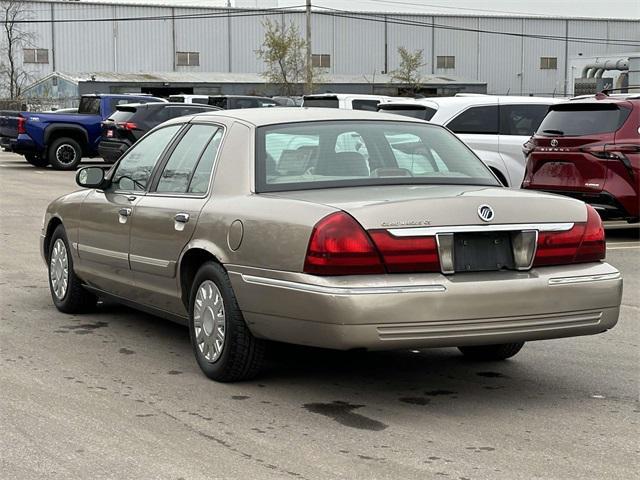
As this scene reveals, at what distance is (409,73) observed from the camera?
62.4 m

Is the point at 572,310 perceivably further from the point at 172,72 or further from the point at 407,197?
the point at 172,72

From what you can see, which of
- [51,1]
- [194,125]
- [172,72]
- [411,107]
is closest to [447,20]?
[172,72]

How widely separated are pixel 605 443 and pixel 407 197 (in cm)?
156

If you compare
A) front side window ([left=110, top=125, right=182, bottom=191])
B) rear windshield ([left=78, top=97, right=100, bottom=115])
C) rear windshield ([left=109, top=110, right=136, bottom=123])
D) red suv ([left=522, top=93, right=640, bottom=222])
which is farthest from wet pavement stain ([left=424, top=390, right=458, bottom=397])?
rear windshield ([left=78, top=97, right=100, bottom=115])

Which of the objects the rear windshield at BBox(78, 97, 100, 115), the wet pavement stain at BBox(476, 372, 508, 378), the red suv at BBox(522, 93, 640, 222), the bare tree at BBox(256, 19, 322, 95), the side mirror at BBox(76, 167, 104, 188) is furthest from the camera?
the bare tree at BBox(256, 19, 322, 95)

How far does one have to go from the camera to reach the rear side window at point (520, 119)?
15.8m

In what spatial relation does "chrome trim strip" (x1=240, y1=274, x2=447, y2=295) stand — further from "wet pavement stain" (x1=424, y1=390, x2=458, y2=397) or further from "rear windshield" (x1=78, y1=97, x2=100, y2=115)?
"rear windshield" (x1=78, y1=97, x2=100, y2=115)

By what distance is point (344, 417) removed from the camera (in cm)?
551

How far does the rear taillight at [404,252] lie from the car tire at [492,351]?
1531 mm

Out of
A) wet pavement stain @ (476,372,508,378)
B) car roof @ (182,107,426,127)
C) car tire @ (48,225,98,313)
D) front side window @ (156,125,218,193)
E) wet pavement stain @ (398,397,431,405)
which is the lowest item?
wet pavement stain @ (476,372,508,378)

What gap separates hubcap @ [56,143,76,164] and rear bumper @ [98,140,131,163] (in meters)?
2.19

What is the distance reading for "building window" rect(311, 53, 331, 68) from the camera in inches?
2685

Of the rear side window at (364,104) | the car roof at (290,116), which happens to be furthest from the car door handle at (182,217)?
the rear side window at (364,104)

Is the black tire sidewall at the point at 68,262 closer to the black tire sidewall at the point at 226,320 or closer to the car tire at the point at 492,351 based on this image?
the black tire sidewall at the point at 226,320
